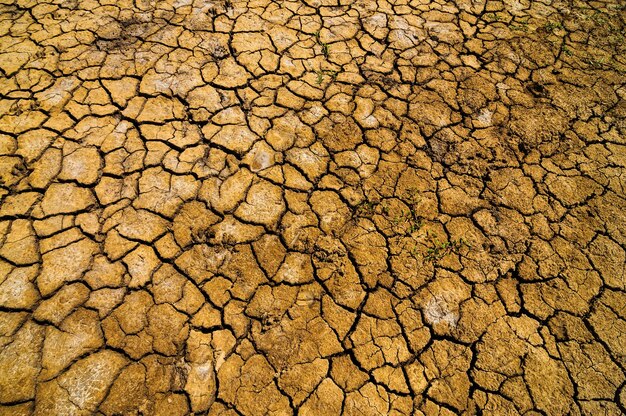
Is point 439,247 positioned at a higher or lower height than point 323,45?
lower

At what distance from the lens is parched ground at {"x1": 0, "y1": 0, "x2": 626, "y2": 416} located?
1.85 metres

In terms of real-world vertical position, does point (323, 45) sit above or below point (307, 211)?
above

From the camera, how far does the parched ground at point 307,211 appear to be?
185 cm

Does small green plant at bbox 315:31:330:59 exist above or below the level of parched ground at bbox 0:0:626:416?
above

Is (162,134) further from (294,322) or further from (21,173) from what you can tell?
(294,322)

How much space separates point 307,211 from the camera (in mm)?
2389

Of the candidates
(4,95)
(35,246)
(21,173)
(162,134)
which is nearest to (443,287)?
(162,134)

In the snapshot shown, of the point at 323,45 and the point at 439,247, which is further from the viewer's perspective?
the point at 323,45

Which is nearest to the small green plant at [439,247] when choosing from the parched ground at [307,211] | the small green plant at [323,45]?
the parched ground at [307,211]

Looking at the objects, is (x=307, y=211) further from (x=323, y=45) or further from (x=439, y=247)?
(x=323, y=45)

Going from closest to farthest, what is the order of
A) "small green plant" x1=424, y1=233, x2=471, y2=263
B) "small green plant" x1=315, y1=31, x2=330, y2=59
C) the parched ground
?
1. the parched ground
2. "small green plant" x1=424, y1=233, x2=471, y2=263
3. "small green plant" x1=315, y1=31, x2=330, y2=59

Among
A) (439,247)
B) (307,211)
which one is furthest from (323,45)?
(439,247)

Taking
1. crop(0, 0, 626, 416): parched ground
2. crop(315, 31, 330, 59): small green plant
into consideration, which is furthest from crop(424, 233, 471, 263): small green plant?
Answer: crop(315, 31, 330, 59): small green plant

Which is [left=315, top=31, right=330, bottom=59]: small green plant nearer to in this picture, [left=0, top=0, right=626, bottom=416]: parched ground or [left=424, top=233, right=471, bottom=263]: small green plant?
[left=0, top=0, right=626, bottom=416]: parched ground
